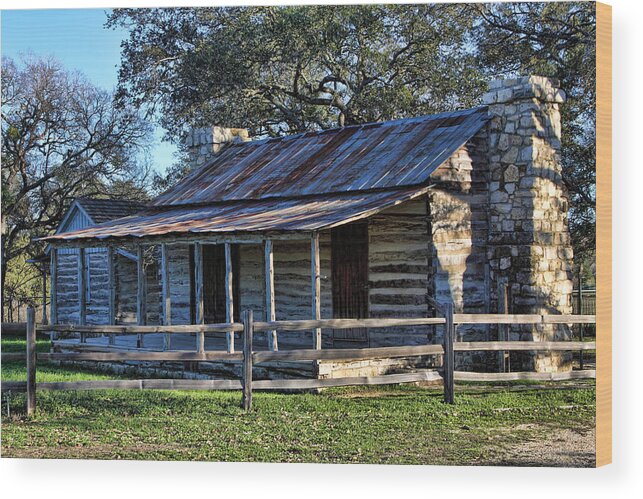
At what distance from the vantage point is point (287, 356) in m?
13.0

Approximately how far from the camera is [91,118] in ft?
75.4

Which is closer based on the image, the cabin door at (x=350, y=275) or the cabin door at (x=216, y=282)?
the cabin door at (x=350, y=275)

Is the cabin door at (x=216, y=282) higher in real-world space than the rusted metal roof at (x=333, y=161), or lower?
lower

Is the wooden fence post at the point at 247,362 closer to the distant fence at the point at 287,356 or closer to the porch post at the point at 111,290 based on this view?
the distant fence at the point at 287,356

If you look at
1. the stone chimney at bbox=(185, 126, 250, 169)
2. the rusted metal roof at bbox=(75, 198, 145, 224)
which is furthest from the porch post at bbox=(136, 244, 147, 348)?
the rusted metal roof at bbox=(75, 198, 145, 224)

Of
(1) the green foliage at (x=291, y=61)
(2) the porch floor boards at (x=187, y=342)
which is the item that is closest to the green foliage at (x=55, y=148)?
(1) the green foliage at (x=291, y=61)

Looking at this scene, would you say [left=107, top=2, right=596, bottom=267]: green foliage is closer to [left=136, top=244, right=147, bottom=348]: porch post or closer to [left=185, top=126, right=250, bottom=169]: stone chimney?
[left=185, top=126, right=250, bottom=169]: stone chimney

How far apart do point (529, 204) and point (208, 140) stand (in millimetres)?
8130

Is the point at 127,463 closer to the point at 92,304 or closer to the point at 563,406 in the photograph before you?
the point at 563,406

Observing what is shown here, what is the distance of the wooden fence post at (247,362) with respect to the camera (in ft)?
41.8

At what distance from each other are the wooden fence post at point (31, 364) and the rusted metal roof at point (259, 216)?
3.61 metres

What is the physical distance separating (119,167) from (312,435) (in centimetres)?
1519

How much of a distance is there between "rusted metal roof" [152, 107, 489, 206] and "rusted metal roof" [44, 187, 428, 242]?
8.8 inches

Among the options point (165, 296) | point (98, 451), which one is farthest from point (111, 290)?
point (98, 451)
